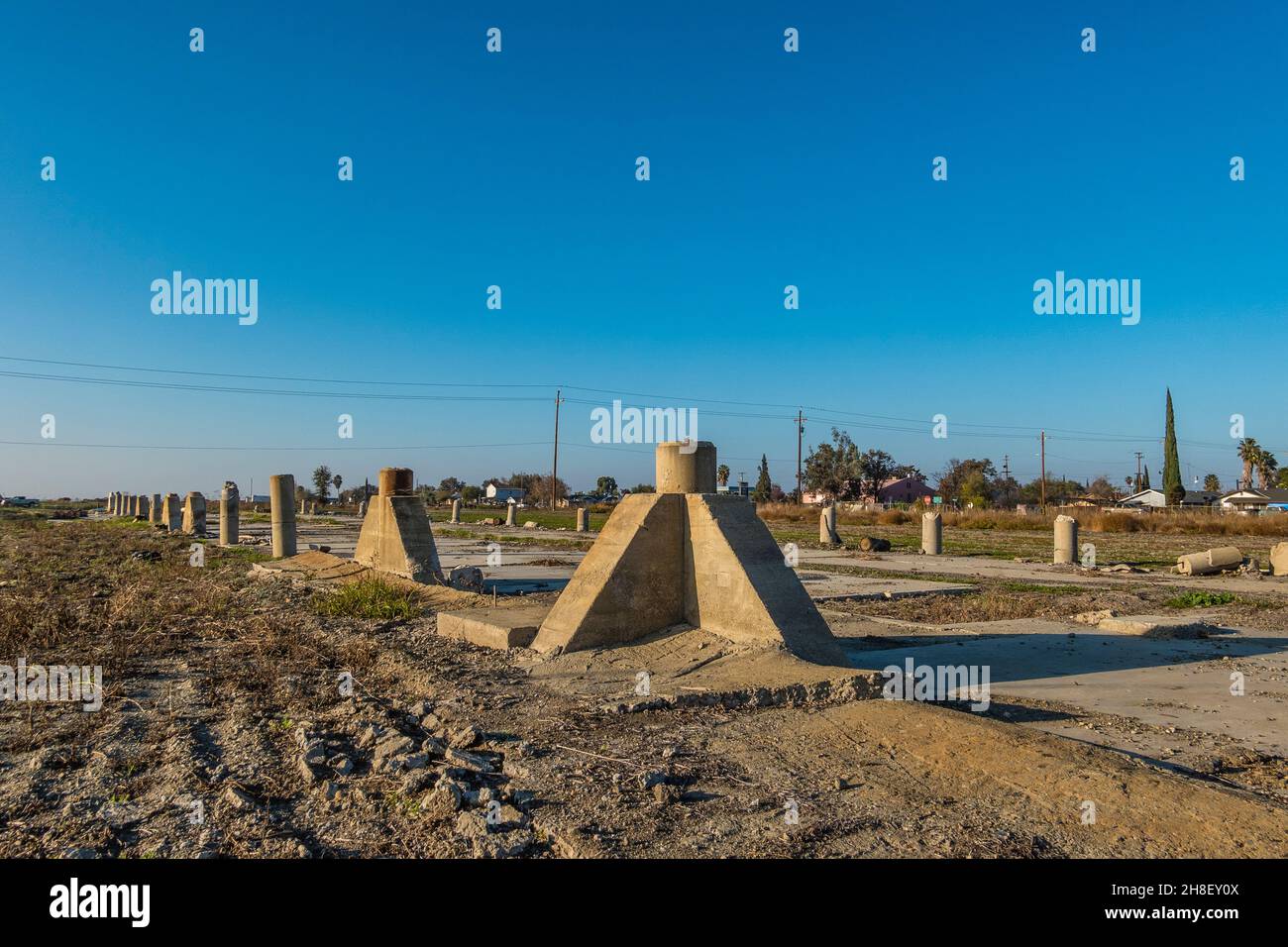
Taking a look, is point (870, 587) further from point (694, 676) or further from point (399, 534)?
point (694, 676)

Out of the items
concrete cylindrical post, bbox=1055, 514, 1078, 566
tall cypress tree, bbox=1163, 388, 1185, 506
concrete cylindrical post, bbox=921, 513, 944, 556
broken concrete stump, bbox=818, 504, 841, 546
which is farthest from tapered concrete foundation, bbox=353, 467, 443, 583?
tall cypress tree, bbox=1163, 388, 1185, 506

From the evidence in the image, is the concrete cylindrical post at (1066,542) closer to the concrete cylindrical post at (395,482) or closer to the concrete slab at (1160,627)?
the concrete slab at (1160,627)

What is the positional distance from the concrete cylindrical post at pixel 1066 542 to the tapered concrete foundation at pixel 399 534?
621 inches

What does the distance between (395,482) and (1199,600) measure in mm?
14069

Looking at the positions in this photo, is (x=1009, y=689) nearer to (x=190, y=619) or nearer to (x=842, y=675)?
(x=842, y=675)

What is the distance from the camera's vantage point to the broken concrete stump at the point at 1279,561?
690 inches

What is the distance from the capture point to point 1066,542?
20.4m

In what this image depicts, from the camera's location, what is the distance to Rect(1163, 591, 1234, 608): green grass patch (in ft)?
42.6

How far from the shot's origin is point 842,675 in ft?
20.1

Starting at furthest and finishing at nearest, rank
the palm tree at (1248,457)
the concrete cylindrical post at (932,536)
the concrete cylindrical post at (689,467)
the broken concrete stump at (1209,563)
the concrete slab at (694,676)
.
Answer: the palm tree at (1248,457) → the concrete cylindrical post at (932,536) → the broken concrete stump at (1209,563) → the concrete cylindrical post at (689,467) → the concrete slab at (694,676)

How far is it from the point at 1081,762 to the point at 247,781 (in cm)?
473

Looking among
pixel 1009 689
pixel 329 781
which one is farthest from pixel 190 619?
pixel 1009 689

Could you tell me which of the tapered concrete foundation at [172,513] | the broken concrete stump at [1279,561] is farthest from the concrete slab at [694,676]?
the tapered concrete foundation at [172,513]

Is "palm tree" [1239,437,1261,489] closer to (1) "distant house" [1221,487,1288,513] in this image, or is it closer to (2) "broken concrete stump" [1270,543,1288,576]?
(1) "distant house" [1221,487,1288,513]
